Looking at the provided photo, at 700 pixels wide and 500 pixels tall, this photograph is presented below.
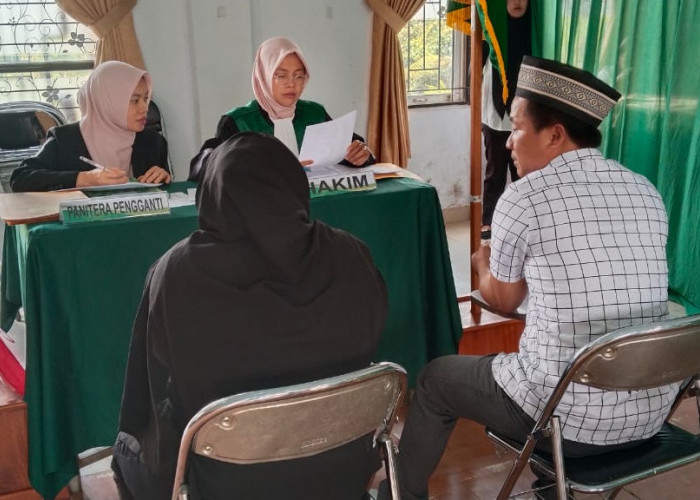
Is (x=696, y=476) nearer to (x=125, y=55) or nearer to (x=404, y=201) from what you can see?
(x=404, y=201)

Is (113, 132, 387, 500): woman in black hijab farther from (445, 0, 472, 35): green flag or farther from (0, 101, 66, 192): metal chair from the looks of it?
(0, 101, 66, 192): metal chair

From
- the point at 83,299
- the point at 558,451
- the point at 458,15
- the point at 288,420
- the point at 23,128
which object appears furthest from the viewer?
the point at 23,128

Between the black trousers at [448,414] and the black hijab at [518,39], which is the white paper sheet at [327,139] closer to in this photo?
the black trousers at [448,414]

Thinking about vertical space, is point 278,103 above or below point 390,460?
above

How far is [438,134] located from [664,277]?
3704mm

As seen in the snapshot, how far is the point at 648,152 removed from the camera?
335 cm

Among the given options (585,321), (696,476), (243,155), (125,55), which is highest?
(125,55)

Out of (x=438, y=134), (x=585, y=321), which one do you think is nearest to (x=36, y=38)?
(x=438, y=134)

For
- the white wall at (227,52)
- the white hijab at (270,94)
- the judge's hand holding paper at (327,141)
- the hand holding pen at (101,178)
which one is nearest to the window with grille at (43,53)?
the white wall at (227,52)

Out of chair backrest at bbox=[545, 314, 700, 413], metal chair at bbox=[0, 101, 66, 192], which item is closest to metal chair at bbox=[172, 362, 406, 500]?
chair backrest at bbox=[545, 314, 700, 413]

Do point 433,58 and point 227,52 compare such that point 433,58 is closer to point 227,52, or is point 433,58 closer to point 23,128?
point 227,52

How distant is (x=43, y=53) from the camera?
161 inches

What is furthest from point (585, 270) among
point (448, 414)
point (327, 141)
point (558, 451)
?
point (327, 141)

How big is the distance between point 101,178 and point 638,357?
160 centimetres
